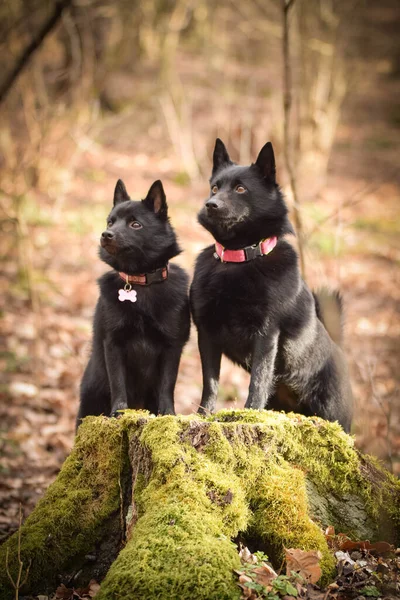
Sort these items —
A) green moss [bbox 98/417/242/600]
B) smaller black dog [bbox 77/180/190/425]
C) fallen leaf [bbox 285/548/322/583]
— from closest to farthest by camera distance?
green moss [bbox 98/417/242/600]
fallen leaf [bbox 285/548/322/583]
smaller black dog [bbox 77/180/190/425]

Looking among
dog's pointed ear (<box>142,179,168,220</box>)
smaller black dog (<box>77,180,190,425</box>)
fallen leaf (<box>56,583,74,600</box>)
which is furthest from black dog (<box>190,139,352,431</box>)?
fallen leaf (<box>56,583,74,600</box>)

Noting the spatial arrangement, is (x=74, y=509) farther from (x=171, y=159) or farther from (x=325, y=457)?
(x=171, y=159)

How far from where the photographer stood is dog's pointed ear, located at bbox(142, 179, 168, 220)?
4032 millimetres

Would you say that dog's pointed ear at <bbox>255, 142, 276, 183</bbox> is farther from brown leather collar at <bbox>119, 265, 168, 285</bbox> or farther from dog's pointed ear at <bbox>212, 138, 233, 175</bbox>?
brown leather collar at <bbox>119, 265, 168, 285</bbox>

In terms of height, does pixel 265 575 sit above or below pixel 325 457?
below

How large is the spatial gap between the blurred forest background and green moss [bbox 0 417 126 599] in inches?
22.2

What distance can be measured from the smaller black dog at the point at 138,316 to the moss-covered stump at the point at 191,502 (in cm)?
66

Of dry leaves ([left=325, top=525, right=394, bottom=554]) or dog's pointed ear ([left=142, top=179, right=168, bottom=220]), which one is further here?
dog's pointed ear ([left=142, top=179, right=168, bottom=220])

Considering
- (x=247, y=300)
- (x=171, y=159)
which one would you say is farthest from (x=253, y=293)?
(x=171, y=159)

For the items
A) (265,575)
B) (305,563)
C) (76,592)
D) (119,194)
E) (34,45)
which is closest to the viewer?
(265,575)

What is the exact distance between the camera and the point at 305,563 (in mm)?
2555

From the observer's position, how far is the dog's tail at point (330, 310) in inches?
180

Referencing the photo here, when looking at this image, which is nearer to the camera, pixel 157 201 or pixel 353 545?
pixel 353 545

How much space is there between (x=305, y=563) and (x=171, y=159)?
1319cm
